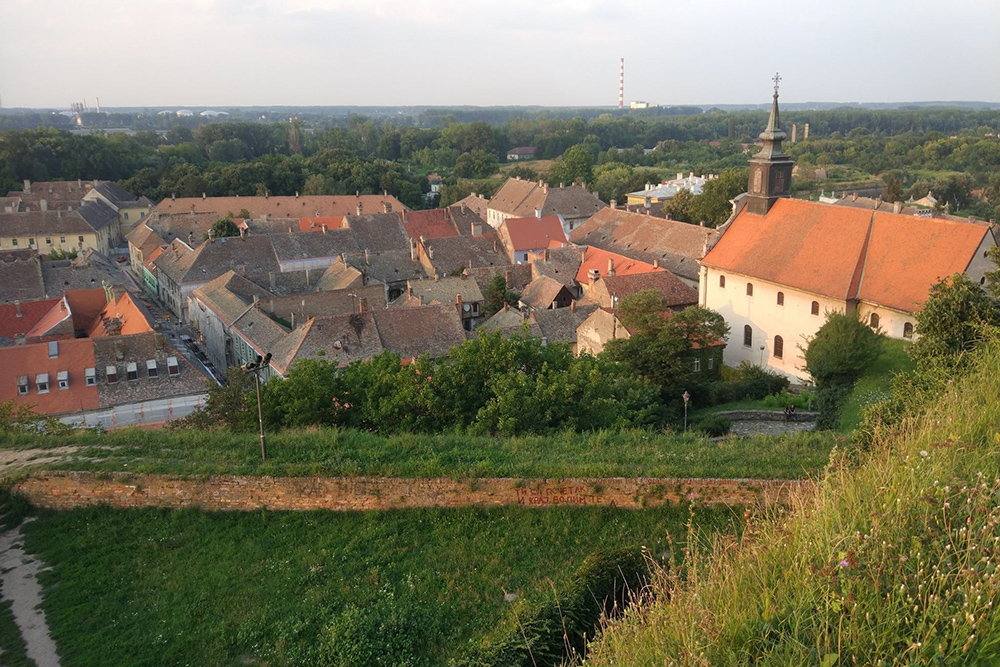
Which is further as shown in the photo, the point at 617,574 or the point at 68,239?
the point at 68,239

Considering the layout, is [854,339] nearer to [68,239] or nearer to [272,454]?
[272,454]

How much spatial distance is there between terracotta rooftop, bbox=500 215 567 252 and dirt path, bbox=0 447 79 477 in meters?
44.1

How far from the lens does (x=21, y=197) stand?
79.9 m

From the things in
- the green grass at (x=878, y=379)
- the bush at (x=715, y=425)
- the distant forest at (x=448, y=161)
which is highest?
the distant forest at (x=448, y=161)

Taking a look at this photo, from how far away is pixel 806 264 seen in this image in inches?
1272

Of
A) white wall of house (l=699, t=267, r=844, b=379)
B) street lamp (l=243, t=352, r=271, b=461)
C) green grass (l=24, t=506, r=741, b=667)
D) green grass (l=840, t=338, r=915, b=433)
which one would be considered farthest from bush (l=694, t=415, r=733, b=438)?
street lamp (l=243, t=352, r=271, b=461)

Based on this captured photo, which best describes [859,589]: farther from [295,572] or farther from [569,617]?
[295,572]

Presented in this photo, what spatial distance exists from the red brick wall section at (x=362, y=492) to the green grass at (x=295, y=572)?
8.4 inches

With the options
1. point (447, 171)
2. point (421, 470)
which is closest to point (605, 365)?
point (421, 470)

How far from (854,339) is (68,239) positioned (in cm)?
6572

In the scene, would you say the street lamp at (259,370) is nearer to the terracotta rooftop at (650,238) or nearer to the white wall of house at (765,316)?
the white wall of house at (765,316)

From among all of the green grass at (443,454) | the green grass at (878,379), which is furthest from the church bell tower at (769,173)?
the green grass at (443,454)

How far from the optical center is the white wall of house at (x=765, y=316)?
31.8 metres

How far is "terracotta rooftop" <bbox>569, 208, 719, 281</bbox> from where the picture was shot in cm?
4716
